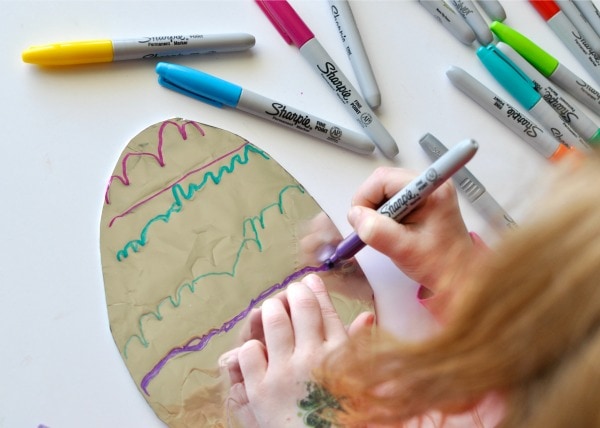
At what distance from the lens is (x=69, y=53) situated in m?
0.49

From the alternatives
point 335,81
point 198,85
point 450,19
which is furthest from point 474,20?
point 198,85

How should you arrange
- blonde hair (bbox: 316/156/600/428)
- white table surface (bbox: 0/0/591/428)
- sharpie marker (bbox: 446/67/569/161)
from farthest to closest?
1. sharpie marker (bbox: 446/67/569/161)
2. white table surface (bbox: 0/0/591/428)
3. blonde hair (bbox: 316/156/600/428)

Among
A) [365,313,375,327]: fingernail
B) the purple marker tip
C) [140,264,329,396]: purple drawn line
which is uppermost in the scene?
[140,264,329,396]: purple drawn line

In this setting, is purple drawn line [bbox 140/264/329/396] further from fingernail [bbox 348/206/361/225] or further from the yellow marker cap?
the yellow marker cap

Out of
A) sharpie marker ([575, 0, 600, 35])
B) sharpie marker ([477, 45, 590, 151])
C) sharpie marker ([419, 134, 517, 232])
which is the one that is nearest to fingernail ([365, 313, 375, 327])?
sharpie marker ([419, 134, 517, 232])

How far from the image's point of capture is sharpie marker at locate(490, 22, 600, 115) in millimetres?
580

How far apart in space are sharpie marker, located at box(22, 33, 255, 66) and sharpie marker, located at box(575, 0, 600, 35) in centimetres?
29

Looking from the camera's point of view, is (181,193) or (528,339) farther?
(181,193)

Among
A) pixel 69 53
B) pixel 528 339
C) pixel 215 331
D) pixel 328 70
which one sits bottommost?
pixel 528 339

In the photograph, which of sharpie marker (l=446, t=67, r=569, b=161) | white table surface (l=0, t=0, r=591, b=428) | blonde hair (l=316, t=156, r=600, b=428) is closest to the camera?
blonde hair (l=316, t=156, r=600, b=428)

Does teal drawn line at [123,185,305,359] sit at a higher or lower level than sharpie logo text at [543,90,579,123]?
higher

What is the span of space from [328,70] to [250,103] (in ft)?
0.24

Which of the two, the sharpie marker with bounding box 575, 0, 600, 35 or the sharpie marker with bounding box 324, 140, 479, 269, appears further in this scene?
the sharpie marker with bounding box 575, 0, 600, 35

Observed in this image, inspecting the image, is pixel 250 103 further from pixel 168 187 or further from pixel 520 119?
pixel 520 119
